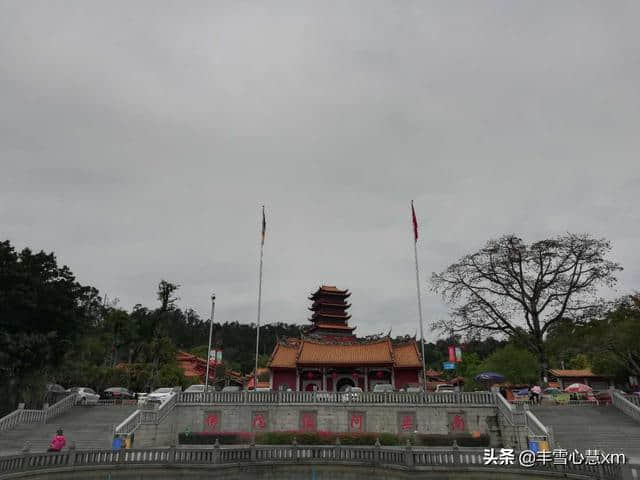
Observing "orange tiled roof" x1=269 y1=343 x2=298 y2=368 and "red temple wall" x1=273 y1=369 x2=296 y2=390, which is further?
"red temple wall" x1=273 y1=369 x2=296 y2=390

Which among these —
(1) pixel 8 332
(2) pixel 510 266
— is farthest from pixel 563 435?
(1) pixel 8 332

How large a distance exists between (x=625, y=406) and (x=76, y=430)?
101 ft

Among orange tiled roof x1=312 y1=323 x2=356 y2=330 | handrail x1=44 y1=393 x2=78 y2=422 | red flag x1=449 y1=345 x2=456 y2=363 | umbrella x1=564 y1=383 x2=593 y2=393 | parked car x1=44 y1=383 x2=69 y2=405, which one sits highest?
orange tiled roof x1=312 y1=323 x2=356 y2=330

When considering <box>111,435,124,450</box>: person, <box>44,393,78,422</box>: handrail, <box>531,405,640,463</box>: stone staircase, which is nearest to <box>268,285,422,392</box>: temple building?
<box>531,405,640,463</box>: stone staircase

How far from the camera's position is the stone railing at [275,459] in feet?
45.7

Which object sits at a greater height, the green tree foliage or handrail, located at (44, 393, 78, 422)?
the green tree foliage

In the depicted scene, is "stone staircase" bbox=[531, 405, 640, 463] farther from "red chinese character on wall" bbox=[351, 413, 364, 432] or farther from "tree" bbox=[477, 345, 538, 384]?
"tree" bbox=[477, 345, 538, 384]

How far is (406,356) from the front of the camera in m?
41.0

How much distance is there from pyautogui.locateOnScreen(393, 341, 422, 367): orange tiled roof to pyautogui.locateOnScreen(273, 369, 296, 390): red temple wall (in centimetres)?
959

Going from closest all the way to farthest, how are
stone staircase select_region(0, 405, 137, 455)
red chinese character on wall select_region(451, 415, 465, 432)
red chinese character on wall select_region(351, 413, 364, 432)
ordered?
stone staircase select_region(0, 405, 137, 455), red chinese character on wall select_region(451, 415, 465, 432), red chinese character on wall select_region(351, 413, 364, 432)

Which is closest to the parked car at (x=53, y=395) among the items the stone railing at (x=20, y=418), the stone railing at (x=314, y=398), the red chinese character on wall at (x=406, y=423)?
the stone railing at (x=20, y=418)

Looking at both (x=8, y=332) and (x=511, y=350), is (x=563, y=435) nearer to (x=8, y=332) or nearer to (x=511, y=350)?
(x=8, y=332)

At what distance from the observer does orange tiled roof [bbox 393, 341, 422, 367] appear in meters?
39.7

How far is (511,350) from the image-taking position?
5984cm
